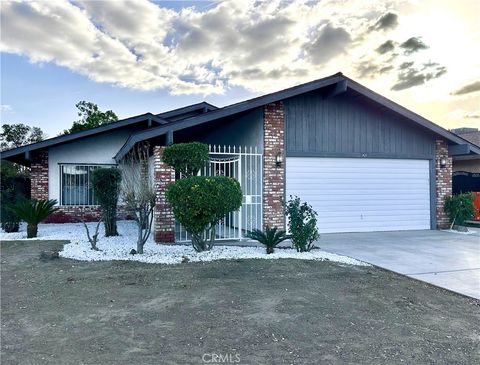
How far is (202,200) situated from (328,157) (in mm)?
5274

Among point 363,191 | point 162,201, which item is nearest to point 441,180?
point 363,191

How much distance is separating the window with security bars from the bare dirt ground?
8308 mm

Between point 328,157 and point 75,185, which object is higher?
point 328,157

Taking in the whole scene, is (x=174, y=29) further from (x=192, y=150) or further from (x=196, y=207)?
(x=196, y=207)

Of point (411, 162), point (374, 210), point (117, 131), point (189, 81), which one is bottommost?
point (374, 210)

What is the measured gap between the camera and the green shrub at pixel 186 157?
792cm

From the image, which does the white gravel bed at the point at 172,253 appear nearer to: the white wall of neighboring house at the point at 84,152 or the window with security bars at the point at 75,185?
the window with security bars at the point at 75,185

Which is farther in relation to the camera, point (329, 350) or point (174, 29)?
point (174, 29)

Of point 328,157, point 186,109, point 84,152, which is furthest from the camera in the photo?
point 186,109

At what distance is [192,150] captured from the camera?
7.90 m

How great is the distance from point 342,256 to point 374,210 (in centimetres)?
445

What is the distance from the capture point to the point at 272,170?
9.93 metres

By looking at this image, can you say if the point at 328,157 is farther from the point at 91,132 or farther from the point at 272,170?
the point at 91,132

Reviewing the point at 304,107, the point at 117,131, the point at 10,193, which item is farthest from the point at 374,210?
the point at 10,193
